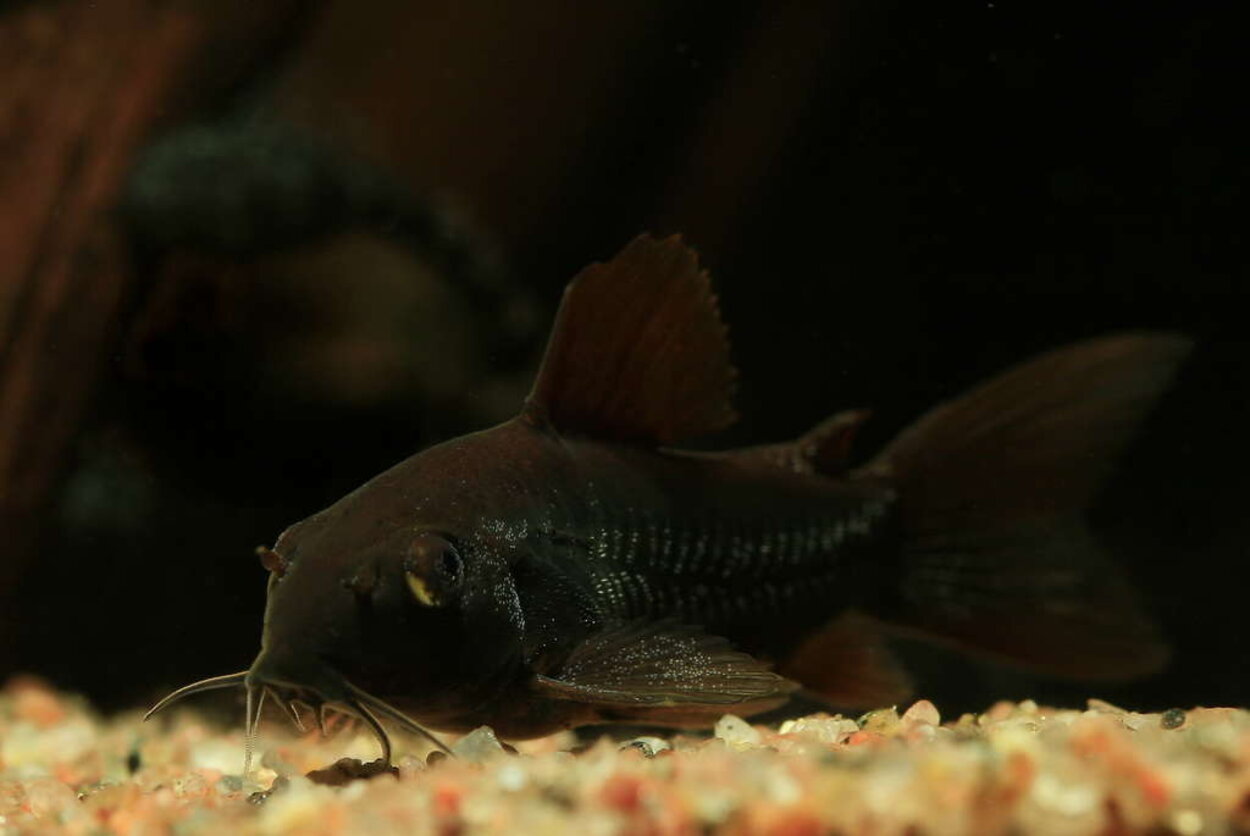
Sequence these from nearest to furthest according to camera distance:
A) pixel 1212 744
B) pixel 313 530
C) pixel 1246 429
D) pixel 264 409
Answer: pixel 1212 744 < pixel 313 530 < pixel 264 409 < pixel 1246 429

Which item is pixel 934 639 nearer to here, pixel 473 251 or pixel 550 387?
pixel 550 387

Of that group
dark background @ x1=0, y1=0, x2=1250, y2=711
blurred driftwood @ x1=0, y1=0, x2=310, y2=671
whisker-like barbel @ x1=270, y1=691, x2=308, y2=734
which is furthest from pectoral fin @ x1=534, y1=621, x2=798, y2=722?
blurred driftwood @ x1=0, y1=0, x2=310, y2=671

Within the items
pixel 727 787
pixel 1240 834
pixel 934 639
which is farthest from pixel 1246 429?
pixel 727 787

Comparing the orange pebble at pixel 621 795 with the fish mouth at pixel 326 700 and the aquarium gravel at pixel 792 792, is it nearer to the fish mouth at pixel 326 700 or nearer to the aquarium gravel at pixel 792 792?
the aquarium gravel at pixel 792 792

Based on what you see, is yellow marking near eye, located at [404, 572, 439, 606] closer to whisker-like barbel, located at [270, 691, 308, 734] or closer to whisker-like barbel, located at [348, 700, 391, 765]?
whisker-like barbel, located at [348, 700, 391, 765]

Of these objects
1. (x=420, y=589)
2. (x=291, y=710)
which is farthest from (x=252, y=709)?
(x=420, y=589)

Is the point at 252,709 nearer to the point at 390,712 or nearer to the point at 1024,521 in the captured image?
the point at 390,712
